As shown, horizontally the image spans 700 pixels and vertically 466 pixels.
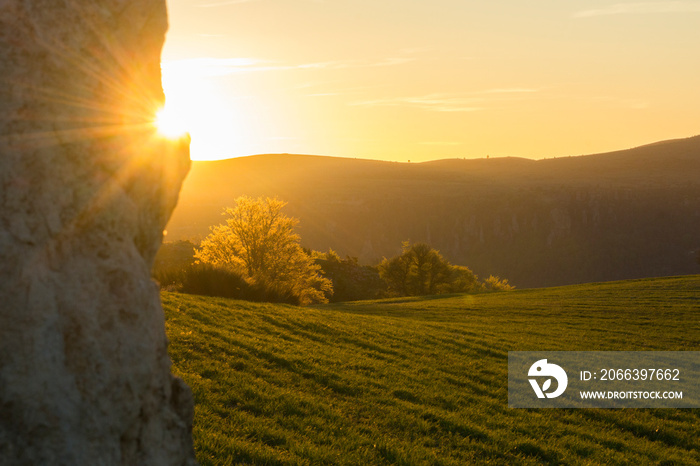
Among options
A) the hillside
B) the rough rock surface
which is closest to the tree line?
the rough rock surface

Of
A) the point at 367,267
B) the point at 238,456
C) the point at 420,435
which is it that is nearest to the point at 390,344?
the point at 420,435

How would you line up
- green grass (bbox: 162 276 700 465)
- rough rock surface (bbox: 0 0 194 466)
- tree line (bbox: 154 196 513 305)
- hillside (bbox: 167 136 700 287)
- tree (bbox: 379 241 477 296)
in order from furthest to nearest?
hillside (bbox: 167 136 700 287)
tree (bbox: 379 241 477 296)
tree line (bbox: 154 196 513 305)
green grass (bbox: 162 276 700 465)
rough rock surface (bbox: 0 0 194 466)

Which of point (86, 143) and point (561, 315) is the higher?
point (86, 143)

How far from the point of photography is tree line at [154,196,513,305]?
83.2 ft

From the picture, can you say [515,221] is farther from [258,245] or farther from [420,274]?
[258,245]

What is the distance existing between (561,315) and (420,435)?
2522 cm

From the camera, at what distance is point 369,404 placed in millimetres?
9594

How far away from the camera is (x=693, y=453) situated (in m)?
9.95

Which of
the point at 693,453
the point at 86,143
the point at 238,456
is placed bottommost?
the point at 693,453

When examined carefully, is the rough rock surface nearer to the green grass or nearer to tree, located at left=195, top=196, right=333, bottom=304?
the green grass

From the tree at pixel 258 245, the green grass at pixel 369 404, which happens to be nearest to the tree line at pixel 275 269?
the tree at pixel 258 245

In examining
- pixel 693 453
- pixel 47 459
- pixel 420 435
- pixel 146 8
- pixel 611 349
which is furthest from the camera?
pixel 611 349

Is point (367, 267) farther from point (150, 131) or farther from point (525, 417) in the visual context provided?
point (150, 131)

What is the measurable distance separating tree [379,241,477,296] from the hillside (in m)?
65.6
